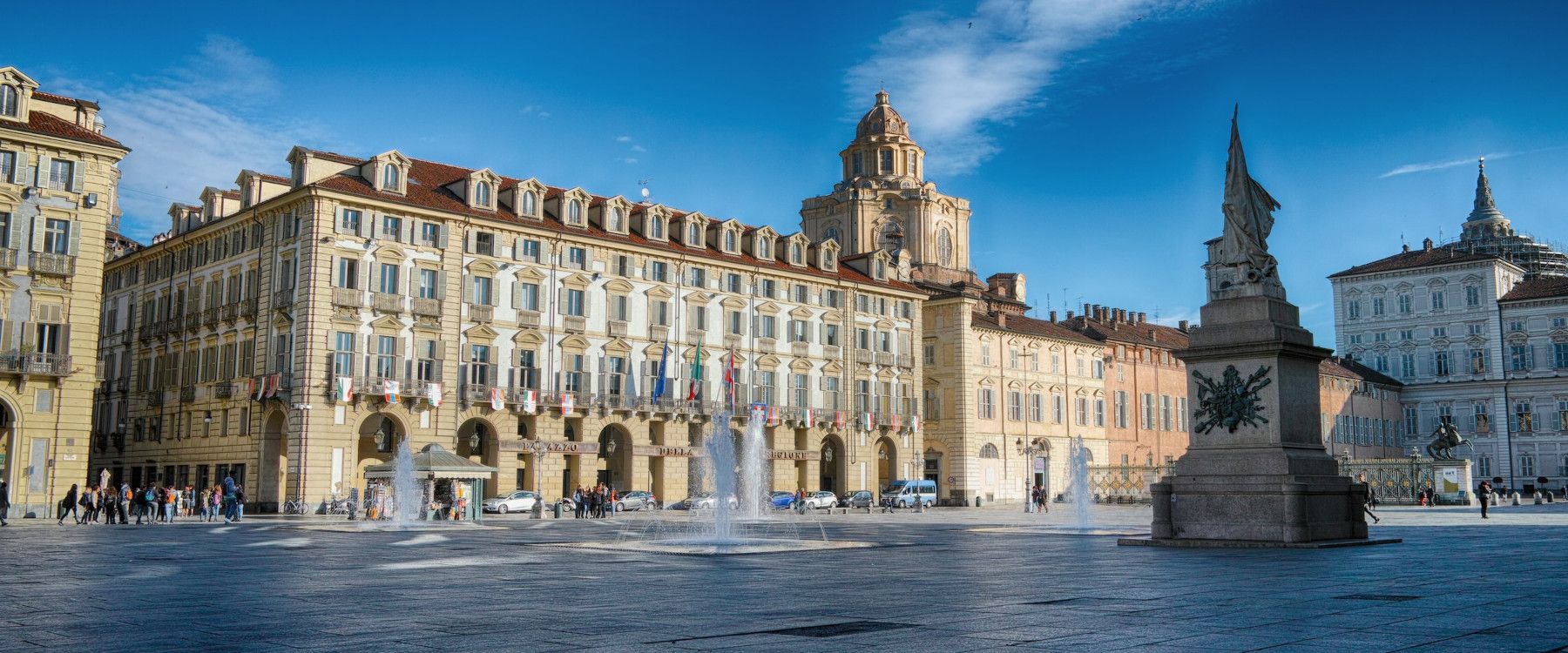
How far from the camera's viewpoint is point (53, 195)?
46438 mm

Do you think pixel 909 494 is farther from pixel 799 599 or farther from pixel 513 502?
pixel 799 599

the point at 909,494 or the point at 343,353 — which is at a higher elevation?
the point at 343,353

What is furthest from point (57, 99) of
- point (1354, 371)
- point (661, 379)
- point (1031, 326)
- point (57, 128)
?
point (1354, 371)

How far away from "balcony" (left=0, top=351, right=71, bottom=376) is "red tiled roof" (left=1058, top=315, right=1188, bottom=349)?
65.0 meters

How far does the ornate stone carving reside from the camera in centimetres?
2175

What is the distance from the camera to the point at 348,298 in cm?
5566

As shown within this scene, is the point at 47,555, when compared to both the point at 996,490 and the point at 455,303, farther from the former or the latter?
the point at 996,490

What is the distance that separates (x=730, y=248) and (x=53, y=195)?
33.0m

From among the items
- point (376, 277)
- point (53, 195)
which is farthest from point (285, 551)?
point (376, 277)

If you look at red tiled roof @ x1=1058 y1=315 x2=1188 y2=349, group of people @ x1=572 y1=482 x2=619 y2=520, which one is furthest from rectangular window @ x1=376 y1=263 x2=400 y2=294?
red tiled roof @ x1=1058 y1=315 x2=1188 y2=349

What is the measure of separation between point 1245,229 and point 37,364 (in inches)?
1542

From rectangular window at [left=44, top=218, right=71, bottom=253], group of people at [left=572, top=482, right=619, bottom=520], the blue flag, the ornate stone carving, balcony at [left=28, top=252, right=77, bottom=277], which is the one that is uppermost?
rectangular window at [left=44, top=218, right=71, bottom=253]

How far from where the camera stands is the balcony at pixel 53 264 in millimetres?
45781

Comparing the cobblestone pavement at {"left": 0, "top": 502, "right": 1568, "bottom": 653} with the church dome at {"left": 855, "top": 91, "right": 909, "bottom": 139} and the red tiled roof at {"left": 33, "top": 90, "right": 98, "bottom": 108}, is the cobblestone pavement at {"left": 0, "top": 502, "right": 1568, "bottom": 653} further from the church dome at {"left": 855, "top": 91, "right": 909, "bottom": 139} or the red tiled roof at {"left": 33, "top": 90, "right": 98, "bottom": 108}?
the church dome at {"left": 855, "top": 91, "right": 909, "bottom": 139}
